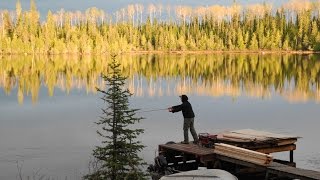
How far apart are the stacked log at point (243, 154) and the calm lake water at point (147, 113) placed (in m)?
4.66

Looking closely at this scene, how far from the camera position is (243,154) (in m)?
20.0

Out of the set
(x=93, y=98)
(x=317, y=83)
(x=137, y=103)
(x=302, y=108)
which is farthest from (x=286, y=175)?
(x=317, y=83)

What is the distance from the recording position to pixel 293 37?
182500 mm

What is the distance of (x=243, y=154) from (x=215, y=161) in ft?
5.30

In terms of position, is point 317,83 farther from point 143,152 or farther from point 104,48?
point 104,48

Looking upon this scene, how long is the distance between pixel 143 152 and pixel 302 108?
2240cm

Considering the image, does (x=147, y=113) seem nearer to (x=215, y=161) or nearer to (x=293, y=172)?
(x=215, y=161)

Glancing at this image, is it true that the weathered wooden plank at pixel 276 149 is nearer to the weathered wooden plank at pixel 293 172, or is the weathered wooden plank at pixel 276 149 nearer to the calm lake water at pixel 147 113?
the calm lake water at pixel 147 113

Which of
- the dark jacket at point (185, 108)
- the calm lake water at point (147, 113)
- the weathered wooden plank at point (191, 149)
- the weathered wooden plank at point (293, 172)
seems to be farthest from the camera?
the calm lake water at point (147, 113)

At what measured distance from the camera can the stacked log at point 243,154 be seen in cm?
1925

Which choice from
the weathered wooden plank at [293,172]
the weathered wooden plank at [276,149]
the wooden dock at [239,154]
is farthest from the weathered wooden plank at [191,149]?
the weathered wooden plank at [293,172]

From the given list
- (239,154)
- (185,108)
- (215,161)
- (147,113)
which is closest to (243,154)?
(239,154)

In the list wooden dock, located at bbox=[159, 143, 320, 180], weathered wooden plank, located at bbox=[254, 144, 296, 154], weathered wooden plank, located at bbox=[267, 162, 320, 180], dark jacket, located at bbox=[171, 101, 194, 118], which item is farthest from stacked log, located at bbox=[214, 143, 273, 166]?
dark jacket, located at bbox=[171, 101, 194, 118]

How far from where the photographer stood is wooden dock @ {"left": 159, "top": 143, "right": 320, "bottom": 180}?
1847 cm
